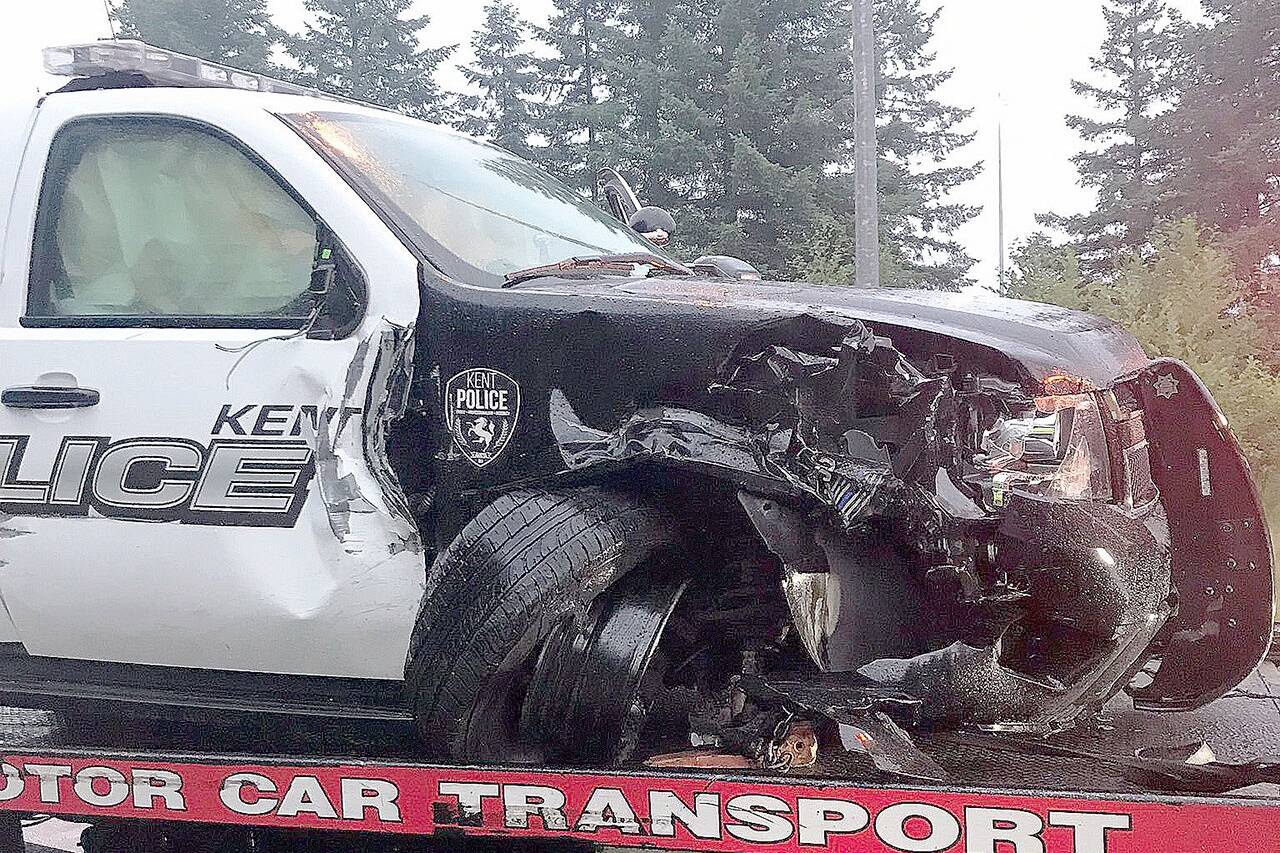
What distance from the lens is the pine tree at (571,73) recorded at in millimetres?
24141

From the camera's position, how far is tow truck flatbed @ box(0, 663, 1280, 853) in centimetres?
190

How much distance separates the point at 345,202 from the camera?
255cm

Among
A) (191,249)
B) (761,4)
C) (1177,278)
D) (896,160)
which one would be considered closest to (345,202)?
(191,249)

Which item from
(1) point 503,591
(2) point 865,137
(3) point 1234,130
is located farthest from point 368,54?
(1) point 503,591

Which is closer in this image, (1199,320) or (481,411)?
(481,411)

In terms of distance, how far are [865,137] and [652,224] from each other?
4.54 m

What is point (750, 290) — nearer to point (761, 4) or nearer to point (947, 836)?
point (947, 836)

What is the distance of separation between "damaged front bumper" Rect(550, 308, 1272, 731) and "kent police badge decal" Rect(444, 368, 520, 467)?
0.36 feet

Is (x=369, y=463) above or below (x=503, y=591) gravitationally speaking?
above

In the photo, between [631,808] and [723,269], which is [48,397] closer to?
[631,808]

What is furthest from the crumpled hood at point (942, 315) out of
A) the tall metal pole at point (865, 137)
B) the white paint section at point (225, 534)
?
the tall metal pole at point (865, 137)

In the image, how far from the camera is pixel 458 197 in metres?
2.84

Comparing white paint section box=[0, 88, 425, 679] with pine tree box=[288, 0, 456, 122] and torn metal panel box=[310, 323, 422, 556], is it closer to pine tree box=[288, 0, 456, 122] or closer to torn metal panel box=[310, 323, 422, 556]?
torn metal panel box=[310, 323, 422, 556]

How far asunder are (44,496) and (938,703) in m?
2.07
